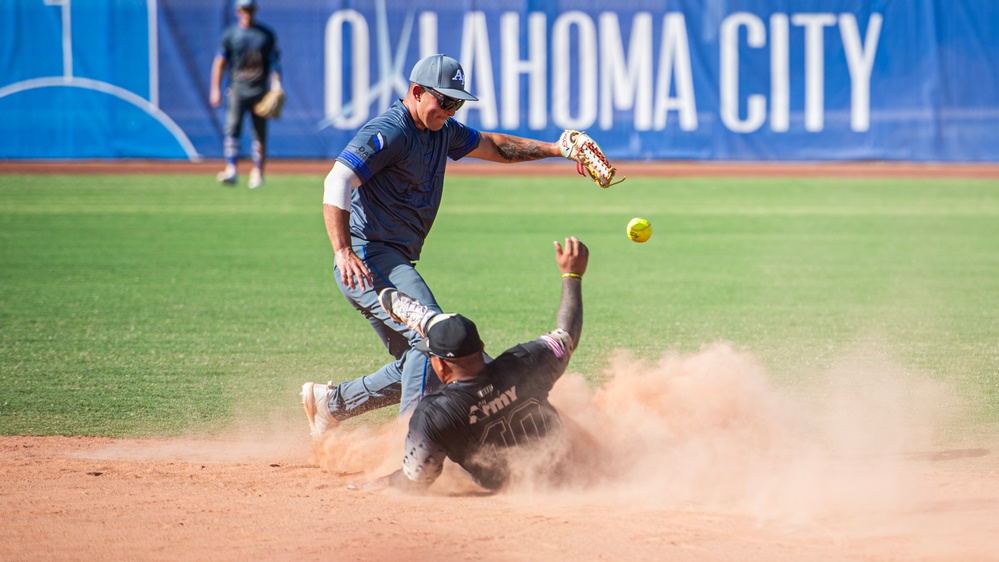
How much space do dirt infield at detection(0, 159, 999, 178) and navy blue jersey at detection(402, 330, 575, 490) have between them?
51.2ft

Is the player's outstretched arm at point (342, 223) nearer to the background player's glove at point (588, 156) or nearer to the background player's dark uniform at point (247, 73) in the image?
the background player's glove at point (588, 156)

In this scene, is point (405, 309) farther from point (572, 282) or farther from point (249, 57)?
point (249, 57)

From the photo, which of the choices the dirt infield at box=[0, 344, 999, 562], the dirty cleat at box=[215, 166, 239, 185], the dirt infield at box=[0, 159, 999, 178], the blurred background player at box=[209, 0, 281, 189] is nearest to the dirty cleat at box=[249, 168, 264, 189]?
the blurred background player at box=[209, 0, 281, 189]

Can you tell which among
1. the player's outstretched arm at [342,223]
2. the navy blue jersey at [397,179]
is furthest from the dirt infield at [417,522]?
the navy blue jersey at [397,179]

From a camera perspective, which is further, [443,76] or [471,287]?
[471,287]

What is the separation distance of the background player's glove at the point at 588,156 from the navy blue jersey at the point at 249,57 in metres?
12.8

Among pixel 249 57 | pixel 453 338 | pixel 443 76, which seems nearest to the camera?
pixel 453 338

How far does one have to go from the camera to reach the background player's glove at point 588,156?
5.82 meters

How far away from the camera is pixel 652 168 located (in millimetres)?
21781

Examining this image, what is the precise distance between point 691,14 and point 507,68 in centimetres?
366

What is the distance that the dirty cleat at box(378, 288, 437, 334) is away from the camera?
5000 millimetres

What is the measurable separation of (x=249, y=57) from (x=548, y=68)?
6090 mm

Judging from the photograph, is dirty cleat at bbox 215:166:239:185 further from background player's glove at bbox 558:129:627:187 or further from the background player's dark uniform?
background player's glove at bbox 558:129:627:187

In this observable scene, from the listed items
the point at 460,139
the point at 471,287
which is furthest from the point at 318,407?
the point at 471,287
